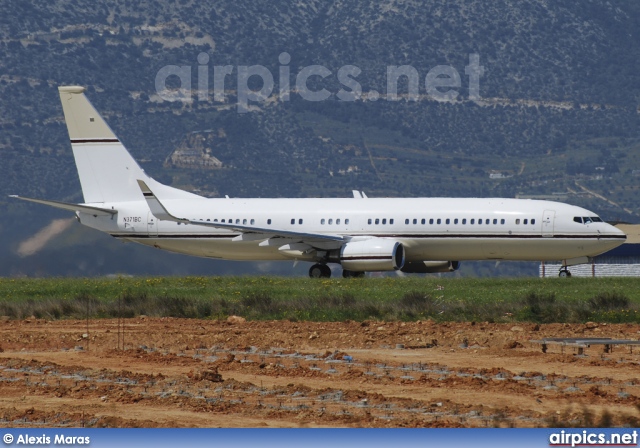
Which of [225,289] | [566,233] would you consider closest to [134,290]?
[225,289]

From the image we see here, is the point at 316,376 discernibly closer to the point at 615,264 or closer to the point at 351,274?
the point at 351,274

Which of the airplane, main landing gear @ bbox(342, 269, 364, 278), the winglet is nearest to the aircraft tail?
the airplane

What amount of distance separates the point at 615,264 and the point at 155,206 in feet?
146

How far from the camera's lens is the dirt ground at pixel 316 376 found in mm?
16484

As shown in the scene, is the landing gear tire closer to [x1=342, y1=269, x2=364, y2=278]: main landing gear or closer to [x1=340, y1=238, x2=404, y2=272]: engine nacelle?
[x1=342, y1=269, x2=364, y2=278]: main landing gear

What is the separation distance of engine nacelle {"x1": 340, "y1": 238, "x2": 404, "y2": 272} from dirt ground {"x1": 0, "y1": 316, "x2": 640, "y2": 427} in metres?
17.4

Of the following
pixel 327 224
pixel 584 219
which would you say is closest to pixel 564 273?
pixel 584 219

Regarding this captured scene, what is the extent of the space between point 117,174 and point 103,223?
7.07ft

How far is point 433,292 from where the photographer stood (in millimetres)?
36281

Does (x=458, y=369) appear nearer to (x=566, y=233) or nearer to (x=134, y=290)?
(x=134, y=290)

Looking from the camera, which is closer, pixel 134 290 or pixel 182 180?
pixel 134 290

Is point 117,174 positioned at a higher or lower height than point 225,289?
higher

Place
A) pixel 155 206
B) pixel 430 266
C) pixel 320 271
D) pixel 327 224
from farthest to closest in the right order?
pixel 430 266
pixel 327 224
pixel 320 271
pixel 155 206

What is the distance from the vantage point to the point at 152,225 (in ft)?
165
